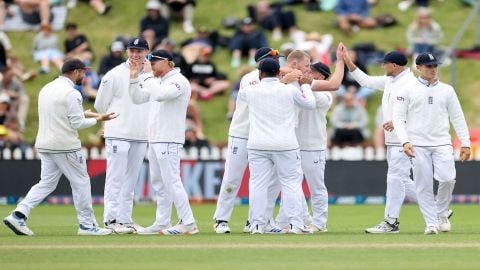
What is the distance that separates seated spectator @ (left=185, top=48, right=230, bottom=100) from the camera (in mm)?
29000

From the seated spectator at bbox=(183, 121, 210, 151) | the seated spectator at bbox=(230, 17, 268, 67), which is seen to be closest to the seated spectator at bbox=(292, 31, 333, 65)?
the seated spectator at bbox=(230, 17, 268, 67)

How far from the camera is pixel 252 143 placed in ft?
53.3

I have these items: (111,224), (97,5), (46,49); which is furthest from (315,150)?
(97,5)

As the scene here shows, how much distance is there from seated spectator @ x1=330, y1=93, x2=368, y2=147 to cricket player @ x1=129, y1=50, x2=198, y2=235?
11178mm

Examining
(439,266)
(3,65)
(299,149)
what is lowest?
(439,266)

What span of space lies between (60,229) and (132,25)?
15.4m

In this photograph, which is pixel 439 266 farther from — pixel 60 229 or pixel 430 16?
pixel 430 16

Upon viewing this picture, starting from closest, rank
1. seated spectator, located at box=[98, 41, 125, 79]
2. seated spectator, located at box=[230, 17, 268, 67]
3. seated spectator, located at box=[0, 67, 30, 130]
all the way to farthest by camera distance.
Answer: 1. seated spectator, located at box=[0, 67, 30, 130]
2. seated spectator, located at box=[98, 41, 125, 79]
3. seated spectator, located at box=[230, 17, 268, 67]

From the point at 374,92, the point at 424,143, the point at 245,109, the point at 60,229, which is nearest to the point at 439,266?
the point at 424,143

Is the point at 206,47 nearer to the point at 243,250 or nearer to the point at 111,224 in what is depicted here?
the point at 111,224

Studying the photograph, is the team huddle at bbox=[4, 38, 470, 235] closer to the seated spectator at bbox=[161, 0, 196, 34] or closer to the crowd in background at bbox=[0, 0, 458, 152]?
the crowd in background at bbox=[0, 0, 458, 152]

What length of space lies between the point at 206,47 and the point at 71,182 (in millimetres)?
13896

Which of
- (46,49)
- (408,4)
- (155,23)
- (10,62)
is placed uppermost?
(408,4)

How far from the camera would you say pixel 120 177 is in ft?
54.4
